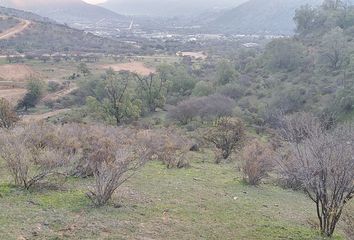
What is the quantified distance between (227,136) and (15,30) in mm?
88680

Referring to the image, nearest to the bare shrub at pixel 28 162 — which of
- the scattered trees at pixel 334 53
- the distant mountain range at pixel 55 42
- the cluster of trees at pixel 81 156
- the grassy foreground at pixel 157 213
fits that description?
the cluster of trees at pixel 81 156

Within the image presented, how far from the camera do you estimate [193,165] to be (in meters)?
20.0

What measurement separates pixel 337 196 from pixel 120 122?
90.1 ft

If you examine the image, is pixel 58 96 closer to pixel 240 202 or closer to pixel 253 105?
pixel 253 105

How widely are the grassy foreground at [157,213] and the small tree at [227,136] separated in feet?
→ 25.7

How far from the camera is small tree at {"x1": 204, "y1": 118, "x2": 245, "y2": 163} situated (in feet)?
75.5

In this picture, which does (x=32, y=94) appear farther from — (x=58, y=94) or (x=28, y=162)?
(x=28, y=162)

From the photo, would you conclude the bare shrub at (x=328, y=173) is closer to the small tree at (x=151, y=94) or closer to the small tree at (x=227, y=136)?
the small tree at (x=227, y=136)

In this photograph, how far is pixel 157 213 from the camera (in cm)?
1092

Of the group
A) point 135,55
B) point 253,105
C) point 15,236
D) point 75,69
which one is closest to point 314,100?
point 253,105

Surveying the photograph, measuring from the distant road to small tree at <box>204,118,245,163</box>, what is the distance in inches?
3231

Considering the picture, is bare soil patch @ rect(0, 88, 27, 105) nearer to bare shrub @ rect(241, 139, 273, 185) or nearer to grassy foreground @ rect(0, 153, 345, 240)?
bare shrub @ rect(241, 139, 273, 185)

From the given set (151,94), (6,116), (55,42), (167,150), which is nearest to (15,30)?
(55,42)

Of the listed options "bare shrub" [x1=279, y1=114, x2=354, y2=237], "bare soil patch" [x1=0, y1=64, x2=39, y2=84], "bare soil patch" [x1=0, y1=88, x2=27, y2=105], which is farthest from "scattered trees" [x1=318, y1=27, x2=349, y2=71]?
"bare shrub" [x1=279, y1=114, x2=354, y2=237]
